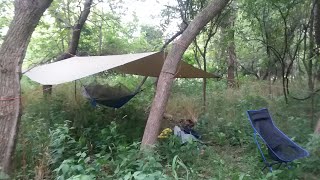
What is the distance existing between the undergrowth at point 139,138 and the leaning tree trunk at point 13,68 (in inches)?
10.2

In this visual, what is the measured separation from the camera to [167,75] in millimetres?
3361

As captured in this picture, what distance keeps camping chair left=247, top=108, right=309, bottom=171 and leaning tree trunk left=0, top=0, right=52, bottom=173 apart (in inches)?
79.1

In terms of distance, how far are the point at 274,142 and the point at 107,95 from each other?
2.35 m

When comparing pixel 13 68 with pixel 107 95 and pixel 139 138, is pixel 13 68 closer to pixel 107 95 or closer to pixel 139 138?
pixel 139 138

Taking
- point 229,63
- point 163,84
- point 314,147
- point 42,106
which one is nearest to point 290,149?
point 314,147

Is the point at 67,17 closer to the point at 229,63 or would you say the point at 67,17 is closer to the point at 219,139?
the point at 219,139

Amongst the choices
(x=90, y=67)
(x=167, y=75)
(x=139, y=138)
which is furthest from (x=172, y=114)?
(x=167, y=75)

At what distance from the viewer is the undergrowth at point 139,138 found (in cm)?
261

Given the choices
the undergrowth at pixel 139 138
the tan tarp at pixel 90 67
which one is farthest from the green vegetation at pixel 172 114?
the tan tarp at pixel 90 67

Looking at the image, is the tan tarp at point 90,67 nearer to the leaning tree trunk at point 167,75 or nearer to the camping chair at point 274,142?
the leaning tree trunk at point 167,75

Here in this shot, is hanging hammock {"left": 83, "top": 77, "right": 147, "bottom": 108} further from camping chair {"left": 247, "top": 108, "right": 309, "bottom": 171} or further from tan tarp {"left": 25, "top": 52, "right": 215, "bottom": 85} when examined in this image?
camping chair {"left": 247, "top": 108, "right": 309, "bottom": 171}

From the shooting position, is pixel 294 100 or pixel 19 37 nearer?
pixel 19 37

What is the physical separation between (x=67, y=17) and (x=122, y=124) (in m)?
2.80

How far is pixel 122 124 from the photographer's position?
14.4ft
